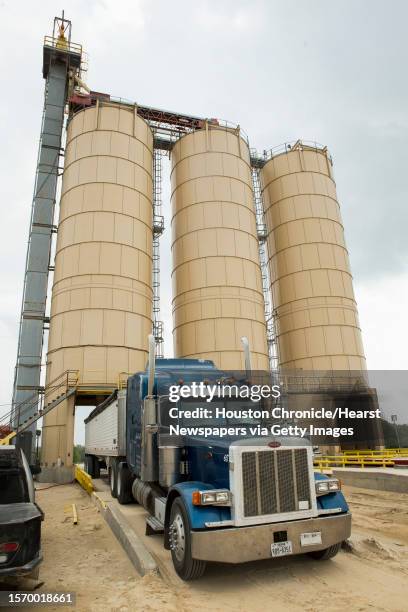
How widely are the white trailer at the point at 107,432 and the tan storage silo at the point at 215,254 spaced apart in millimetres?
10712

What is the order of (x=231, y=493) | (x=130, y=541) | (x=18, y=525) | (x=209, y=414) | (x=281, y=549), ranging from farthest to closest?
(x=209, y=414) → (x=130, y=541) → (x=231, y=493) → (x=281, y=549) → (x=18, y=525)

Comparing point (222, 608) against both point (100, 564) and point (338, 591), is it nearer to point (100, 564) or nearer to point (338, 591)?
point (338, 591)

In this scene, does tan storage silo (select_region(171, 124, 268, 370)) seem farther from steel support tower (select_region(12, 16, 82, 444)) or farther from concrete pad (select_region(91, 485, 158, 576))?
concrete pad (select_region(91, 485, 158, 576))

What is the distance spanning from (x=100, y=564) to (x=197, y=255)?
944 inches

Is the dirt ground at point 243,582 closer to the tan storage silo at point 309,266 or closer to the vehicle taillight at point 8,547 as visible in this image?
the vehicle taillight at point 8,547

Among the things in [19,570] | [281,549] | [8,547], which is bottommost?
[281,549]

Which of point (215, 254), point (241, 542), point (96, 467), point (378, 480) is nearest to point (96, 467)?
point (96, 467)

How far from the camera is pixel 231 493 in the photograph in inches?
225

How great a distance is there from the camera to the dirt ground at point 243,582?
16.6 ft

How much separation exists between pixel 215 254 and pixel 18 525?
82.0 feet

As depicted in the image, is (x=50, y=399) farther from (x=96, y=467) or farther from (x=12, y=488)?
(x=12, y=488)

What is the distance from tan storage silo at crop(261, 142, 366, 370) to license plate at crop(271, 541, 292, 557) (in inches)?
1006

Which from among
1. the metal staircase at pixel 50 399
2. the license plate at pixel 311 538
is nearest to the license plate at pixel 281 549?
the license plate at pixel 311 538

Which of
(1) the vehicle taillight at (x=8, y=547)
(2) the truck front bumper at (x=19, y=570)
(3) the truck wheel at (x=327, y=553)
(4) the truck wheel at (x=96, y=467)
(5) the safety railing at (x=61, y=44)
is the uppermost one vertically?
(5) the safety railing at (x=61, y=44)
